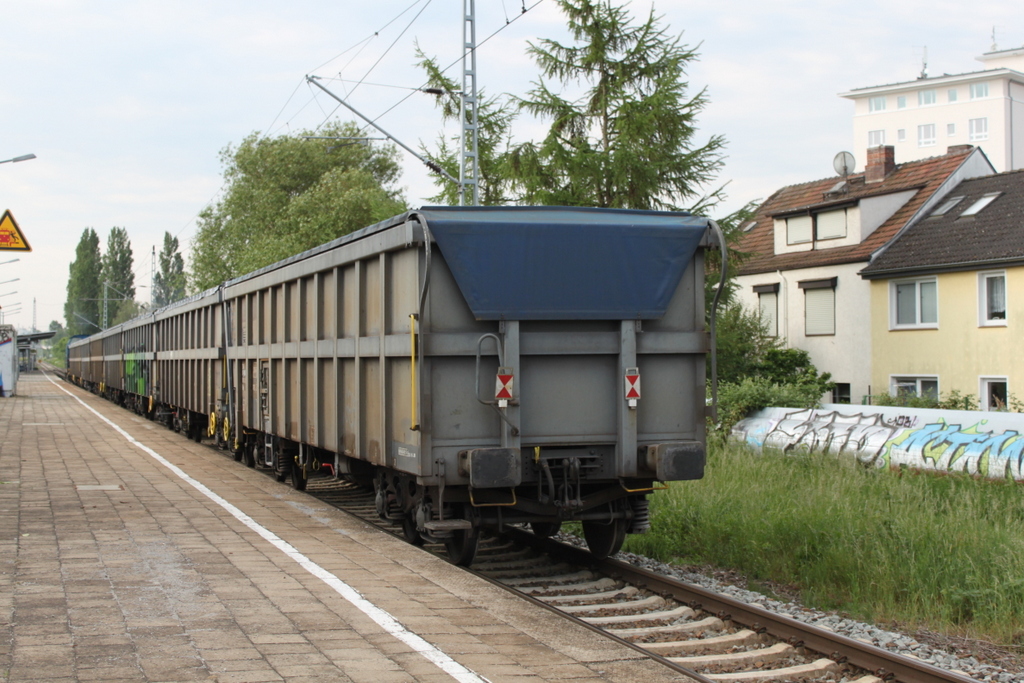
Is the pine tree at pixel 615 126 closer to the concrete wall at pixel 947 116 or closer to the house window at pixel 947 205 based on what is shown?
the house window at pixel 947 205

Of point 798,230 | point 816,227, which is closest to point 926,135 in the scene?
point 798,230

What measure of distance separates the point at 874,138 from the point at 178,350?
317 ft

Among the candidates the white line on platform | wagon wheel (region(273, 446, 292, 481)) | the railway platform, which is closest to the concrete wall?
wagon wheel (region(273, 446, 292, 481))

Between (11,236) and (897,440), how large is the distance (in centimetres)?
1612

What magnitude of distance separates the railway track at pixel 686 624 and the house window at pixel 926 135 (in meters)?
102

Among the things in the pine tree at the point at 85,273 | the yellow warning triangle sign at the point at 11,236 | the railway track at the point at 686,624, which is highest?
the pine tree at the point at 85,273

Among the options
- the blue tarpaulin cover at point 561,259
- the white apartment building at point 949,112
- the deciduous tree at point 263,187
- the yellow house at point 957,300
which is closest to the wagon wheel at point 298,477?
the blue tarpaulin cover at point 561,259

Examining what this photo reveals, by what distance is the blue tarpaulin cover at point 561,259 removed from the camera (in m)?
7.73

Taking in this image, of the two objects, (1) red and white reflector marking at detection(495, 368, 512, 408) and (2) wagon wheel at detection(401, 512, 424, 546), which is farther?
(2) wagon wheel at detection(401, 512, 424, 546)

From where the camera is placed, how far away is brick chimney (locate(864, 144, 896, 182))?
109ft

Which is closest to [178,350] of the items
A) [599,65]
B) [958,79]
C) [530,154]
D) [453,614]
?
[530,154]

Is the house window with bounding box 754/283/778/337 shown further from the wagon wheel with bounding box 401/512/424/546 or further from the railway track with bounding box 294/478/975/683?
the wagon wheel with bounding box 401/512/424/546

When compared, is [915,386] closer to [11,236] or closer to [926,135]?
[11,236]

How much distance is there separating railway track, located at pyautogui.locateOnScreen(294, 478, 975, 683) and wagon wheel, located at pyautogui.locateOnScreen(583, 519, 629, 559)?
14 cm
